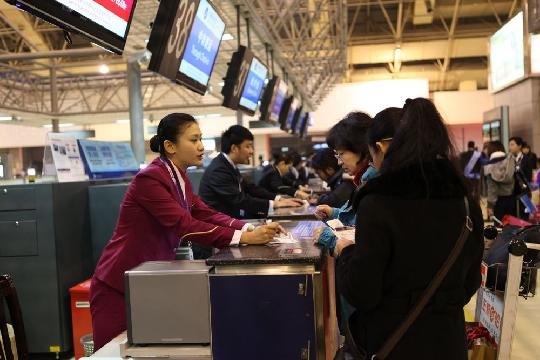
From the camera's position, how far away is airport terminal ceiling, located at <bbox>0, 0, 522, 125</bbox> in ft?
30.3

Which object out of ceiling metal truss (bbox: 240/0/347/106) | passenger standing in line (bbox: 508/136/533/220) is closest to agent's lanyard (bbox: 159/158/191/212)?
ceiling metal truss (bbox: 240/0/347/106)

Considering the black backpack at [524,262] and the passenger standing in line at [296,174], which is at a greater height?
the passenger standing in line at [296,174]

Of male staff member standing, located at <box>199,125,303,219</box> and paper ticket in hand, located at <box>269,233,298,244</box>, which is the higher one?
male staff member standing, located at <box>199,125,303,219</box>

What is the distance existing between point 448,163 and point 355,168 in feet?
3.55

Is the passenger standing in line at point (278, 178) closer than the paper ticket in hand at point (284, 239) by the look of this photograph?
No

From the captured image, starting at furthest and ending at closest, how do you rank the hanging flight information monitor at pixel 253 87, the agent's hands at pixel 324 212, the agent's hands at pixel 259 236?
1. the hanging flight information monitor at pixel 253 87
2. the agent's hands at pixel 324 212
3. the agent's hands at pixel 259 236

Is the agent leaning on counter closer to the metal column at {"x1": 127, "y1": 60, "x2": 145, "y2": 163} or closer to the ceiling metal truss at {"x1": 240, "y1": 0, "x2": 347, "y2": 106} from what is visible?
the ceiling metal truss at {"x1": 240, "y1": 0, "x2": 347, "y2": 106}

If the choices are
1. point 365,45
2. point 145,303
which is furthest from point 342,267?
point 365,45

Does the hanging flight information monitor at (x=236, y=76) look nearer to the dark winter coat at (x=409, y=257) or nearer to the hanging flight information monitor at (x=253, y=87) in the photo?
the hanging flight information monitor at (x=253, y=87)

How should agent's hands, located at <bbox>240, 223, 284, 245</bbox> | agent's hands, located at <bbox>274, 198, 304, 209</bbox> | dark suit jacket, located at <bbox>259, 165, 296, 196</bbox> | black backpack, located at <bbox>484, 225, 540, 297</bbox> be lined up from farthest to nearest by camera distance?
dark suit jacket, located at <bbox>259, 165, 296, 196</bbox>, agent's hands, located at <bbox>274, 198, 304, 209</bbox>, black backpack, located at <bbox>484, 225, 540, 297</bbox>, agent's hands, located at <bbox>240, 223, 284, 245</bbox>

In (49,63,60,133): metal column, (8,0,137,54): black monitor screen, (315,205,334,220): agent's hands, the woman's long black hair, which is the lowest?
(315,205,334,220): agent's hands

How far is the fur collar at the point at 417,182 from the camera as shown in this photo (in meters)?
1.63

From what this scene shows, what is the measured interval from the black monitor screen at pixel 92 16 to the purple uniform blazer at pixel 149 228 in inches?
27.7

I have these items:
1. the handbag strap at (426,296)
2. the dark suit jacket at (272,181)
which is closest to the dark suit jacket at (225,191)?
the handbag strap at (426,296)
